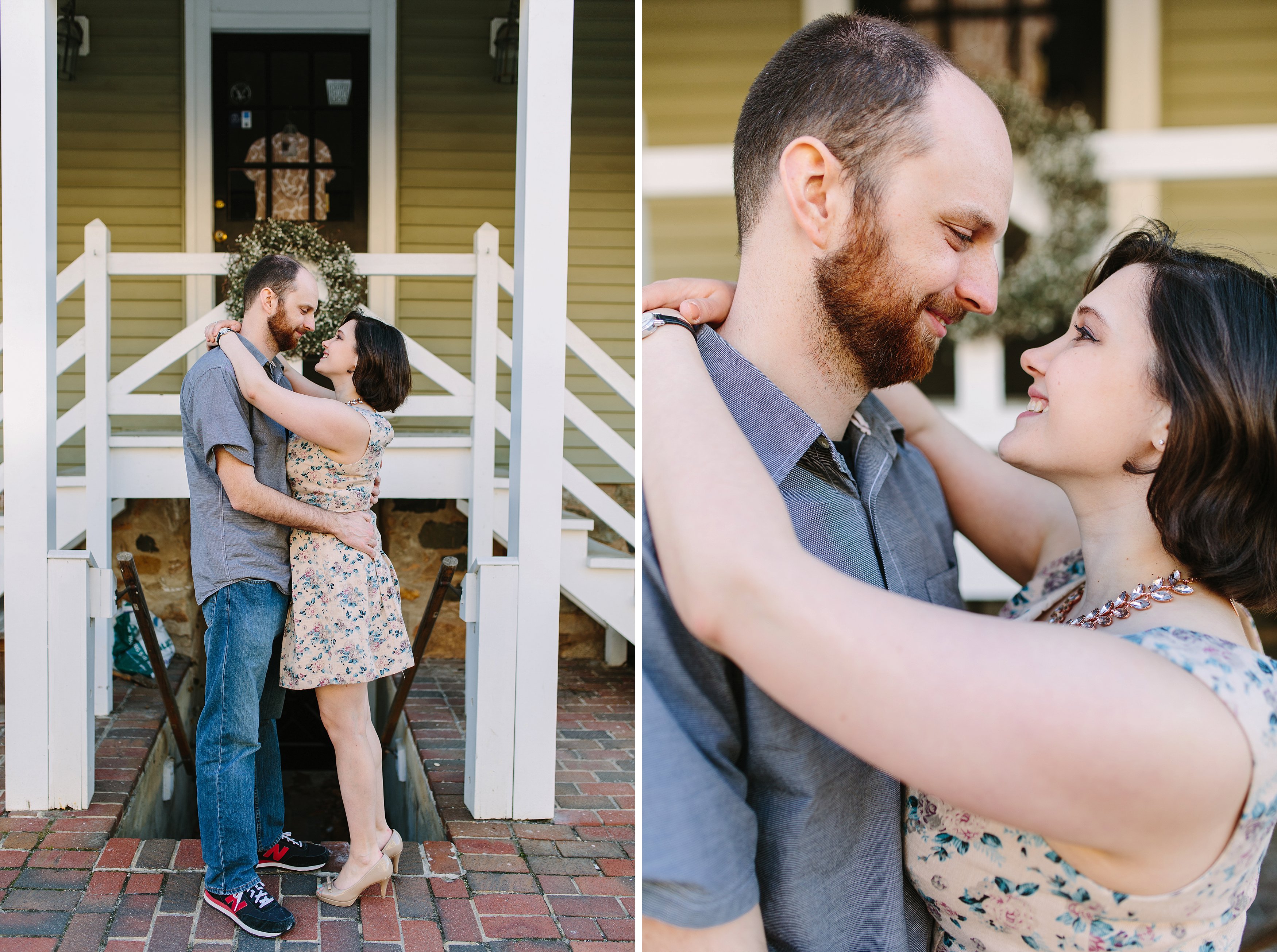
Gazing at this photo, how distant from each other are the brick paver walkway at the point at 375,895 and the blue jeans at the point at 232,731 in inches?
6.2

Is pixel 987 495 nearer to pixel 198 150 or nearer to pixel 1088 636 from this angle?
pixel 1088 636

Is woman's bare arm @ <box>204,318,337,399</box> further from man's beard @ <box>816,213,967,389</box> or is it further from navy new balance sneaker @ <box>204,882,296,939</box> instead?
man's beard @ <box>816,213,967,389</box>

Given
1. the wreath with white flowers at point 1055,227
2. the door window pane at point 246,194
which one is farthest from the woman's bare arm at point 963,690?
the door window pane at point 246,194

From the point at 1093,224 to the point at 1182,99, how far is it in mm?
1110

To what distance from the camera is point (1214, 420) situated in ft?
3.91

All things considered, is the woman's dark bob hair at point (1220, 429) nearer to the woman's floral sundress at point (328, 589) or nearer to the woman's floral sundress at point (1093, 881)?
the woman's floral sundress at point (1093, 881)

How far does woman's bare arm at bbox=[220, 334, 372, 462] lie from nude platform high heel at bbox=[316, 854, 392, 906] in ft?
3.67

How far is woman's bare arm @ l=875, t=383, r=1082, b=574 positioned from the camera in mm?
1760

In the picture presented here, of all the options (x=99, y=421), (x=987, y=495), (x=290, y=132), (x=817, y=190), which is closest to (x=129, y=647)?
(x=99, y=421)

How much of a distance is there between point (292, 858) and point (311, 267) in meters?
2.38

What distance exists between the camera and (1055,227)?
A: 472cm

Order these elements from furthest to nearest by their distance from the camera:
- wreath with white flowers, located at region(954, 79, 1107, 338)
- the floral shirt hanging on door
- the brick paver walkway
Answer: the floral shirt hanging on door < wreath with white flowers, located at region(954, 79, 1107, 338) < the brick paver walkway

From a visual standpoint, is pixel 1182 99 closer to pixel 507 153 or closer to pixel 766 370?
pixel 507 153

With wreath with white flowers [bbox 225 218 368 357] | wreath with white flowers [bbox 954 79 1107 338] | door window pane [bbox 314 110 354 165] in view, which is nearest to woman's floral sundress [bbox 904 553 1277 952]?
wreath with white flowers [bbox 225 218 368 357]
